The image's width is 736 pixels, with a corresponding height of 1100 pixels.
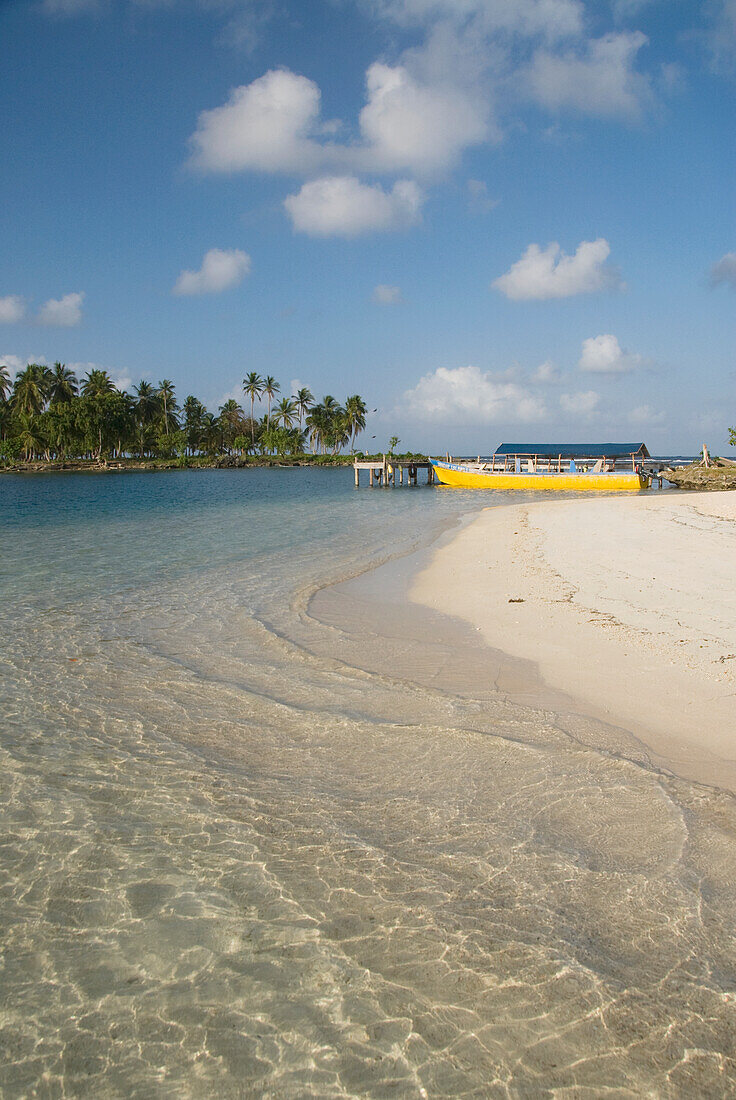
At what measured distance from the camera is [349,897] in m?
3.23

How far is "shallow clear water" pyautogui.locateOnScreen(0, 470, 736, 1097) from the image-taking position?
2.37m

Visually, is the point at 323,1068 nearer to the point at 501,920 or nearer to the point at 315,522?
the point at 501,920

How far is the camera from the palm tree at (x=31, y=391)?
317 feet

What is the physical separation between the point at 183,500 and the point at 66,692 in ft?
126

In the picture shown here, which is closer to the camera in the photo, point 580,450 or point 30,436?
point 580,450

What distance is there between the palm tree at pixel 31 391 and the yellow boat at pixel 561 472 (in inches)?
2704

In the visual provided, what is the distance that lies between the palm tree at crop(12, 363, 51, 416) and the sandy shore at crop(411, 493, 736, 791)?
98.9m

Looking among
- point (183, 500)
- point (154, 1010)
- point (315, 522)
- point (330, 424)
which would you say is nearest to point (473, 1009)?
point (154, 1010)

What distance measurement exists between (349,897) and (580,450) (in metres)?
69.3

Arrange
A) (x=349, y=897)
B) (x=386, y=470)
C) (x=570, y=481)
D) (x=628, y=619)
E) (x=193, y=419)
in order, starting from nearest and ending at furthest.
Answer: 1. (x=349, y=897)
2. (x=628, y=619)
3. (x=570, y=481)
4. (x=386, y=470)
5. (x=193, y=419)

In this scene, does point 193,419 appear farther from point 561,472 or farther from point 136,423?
point 561,472

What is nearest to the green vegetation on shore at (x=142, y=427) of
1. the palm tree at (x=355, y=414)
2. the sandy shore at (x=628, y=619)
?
the palm tree at (x=355, y=414)

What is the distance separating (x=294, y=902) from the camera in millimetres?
3203

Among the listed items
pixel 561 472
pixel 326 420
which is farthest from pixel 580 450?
pixel 326 420
